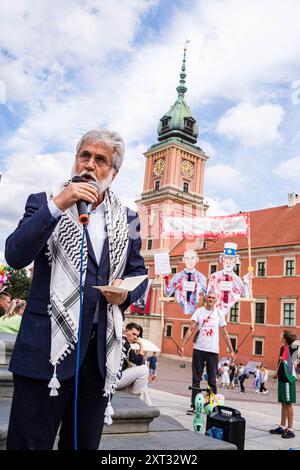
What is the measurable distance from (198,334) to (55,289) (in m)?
5.71

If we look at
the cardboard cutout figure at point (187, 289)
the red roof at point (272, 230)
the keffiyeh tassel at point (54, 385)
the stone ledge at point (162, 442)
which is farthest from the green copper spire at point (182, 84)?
the keffiyeh tassel at point (54, 385)

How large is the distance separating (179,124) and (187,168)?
9.60 metres

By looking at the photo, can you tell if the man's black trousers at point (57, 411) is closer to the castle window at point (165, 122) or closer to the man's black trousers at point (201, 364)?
the man's black trousers at point (201, 364)

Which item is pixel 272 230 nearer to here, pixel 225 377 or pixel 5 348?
pixel 225 377

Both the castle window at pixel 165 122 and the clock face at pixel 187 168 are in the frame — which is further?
the castle window at pixel 165 122

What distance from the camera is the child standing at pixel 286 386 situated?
20.0 feet

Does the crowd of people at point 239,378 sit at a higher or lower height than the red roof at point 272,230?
lower

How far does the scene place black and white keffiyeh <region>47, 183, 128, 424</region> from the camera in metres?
1.86

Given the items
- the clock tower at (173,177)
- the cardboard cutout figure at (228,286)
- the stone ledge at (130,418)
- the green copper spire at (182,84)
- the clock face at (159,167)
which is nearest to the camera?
the stone ledge at (130,418)

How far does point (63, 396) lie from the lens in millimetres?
1862

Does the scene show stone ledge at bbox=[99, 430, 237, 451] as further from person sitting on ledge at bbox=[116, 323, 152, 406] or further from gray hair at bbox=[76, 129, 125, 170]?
gray hair at bbox=[76, 129, 125, 170]

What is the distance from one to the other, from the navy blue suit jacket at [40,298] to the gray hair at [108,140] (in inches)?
13.9

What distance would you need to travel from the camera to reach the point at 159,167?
57250 mm

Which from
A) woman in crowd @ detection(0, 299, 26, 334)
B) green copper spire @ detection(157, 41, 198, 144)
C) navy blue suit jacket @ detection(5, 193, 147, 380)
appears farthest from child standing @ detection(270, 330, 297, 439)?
green copper spire @ detection(157, 41, 198, 144)
